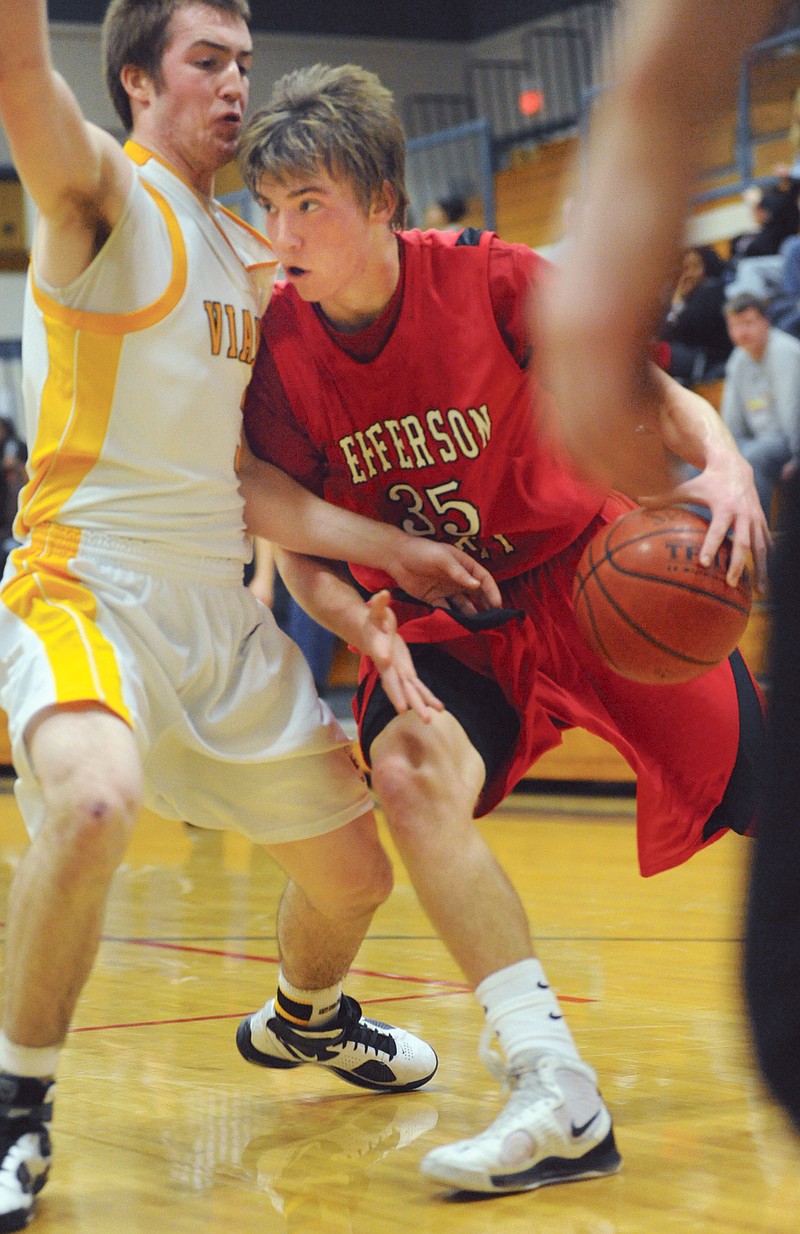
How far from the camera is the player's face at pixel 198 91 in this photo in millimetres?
2988

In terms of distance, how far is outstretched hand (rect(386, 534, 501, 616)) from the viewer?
303 centimetres

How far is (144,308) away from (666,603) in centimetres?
110

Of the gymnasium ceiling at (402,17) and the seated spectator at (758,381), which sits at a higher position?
the gymnasium ceiling at (402,17)

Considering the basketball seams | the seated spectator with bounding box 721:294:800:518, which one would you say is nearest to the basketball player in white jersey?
the basketball seams

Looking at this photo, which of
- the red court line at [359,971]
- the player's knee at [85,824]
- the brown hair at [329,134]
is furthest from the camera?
the red court line at [359,971]

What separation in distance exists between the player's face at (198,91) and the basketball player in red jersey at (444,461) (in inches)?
2.5

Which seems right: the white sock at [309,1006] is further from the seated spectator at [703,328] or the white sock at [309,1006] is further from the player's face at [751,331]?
the seated spectator at [703,328]

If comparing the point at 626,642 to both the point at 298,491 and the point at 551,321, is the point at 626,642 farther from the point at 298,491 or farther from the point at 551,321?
the point at 551,321

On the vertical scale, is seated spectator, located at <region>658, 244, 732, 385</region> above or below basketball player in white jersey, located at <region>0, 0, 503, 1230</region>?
below

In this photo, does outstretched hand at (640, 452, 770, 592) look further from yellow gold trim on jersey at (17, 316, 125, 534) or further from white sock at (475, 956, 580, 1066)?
yellow gold trim on jersey at (17, 316, 125, 534)

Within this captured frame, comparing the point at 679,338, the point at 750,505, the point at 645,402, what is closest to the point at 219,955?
the point at 750,505

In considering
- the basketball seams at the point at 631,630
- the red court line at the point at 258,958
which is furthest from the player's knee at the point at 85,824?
the red court line at the point at 258,958

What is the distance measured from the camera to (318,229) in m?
3.00

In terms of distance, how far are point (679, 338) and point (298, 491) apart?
23.3 feet
